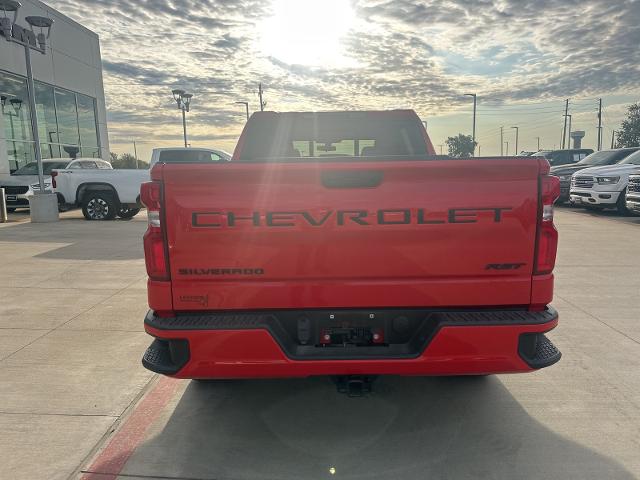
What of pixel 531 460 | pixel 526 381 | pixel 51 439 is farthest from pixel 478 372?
pixel 51 439

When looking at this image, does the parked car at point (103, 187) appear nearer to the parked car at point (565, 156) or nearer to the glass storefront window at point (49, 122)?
the glass storefront window at point (49, 122)

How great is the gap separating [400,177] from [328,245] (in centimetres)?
50

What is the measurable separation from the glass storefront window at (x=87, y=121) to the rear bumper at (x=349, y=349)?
1111 inches

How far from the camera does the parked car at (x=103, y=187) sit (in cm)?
1342

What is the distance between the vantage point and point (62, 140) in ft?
82.0

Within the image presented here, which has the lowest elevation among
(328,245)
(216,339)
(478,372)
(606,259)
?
(606,259)

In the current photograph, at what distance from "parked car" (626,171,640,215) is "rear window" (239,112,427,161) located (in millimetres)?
9459

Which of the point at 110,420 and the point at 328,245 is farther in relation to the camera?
the point at 110,420

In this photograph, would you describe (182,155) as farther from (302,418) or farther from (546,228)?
(546,228)

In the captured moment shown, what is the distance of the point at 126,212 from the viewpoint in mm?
14805

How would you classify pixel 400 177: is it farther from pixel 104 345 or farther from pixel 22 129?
pixel 22 129

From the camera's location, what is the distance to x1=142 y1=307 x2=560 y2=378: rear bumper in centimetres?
240

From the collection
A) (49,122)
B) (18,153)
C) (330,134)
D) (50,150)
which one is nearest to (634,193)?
(330,134)

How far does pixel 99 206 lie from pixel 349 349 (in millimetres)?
13217
